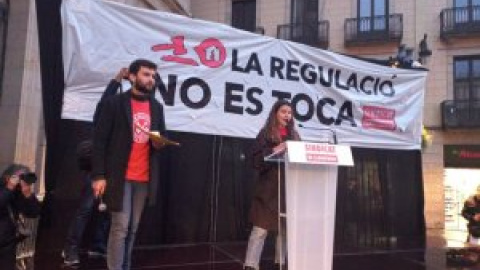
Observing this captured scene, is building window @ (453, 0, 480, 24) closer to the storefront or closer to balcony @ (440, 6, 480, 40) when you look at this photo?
balcony @ (440, 6, 480, 40)

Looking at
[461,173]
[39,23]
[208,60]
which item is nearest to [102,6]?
[39,23]

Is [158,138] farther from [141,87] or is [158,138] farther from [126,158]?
[141,87]

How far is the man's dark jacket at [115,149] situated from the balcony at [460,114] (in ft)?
62.9

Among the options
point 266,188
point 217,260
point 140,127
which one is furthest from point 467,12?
point 140,127

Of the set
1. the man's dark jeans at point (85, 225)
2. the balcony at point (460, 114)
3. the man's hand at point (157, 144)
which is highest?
the balcony at point (460, 114)

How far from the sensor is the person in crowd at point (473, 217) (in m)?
9.33

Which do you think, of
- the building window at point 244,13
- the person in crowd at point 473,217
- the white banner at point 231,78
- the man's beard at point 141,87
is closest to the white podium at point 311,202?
the man's beard at point 141,87

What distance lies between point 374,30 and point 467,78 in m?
4.15

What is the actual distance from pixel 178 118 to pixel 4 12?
5.76 metres

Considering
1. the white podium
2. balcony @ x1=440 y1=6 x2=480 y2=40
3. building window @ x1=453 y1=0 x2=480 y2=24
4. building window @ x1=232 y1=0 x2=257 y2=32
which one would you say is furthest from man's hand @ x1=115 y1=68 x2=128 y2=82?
building window @ x1=232 y1=0 x2=257 y2=32

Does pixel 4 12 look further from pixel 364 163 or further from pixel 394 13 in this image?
pixel 394 13

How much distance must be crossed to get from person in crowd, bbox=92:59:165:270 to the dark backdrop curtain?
4.92ft

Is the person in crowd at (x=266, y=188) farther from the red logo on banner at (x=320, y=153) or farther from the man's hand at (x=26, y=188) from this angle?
the man's hand at (x=26, y=188)

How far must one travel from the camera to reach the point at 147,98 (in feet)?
15.3
